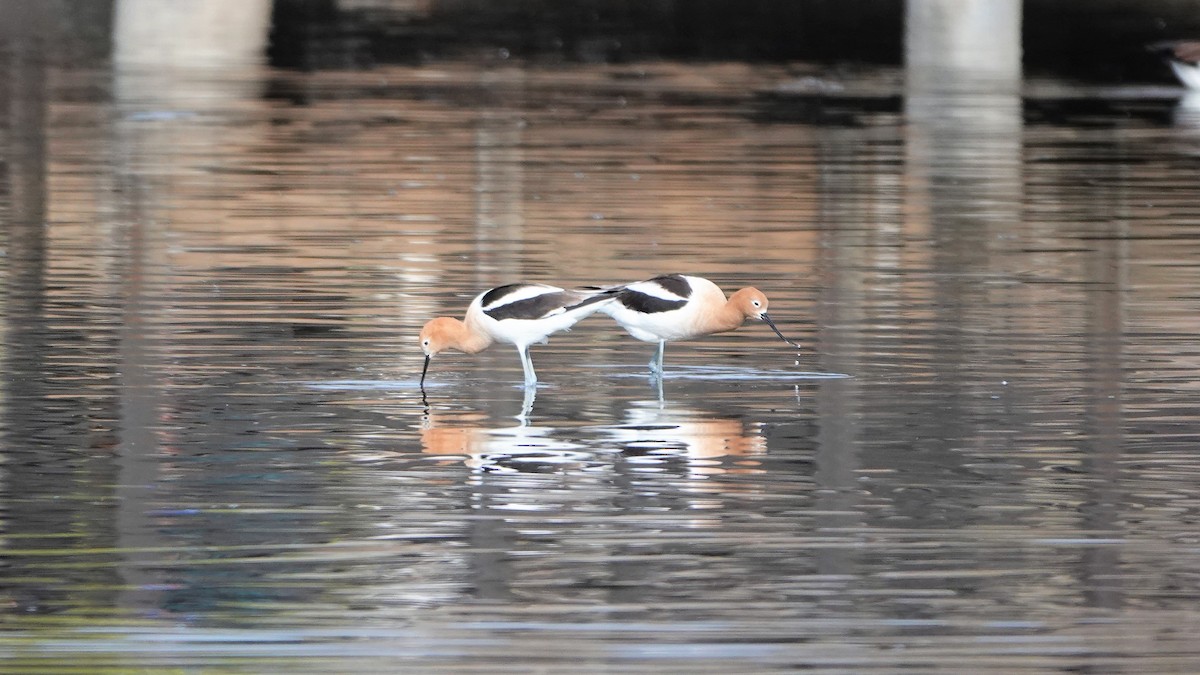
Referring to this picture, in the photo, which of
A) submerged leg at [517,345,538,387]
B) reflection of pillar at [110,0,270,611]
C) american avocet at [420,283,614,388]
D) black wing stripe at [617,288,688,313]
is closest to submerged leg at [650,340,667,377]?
black wing stripe at [617,288,688,313]

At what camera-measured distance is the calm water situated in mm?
7621

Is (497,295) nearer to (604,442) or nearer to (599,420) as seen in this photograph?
(599,420)

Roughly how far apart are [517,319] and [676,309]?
0.79 meters

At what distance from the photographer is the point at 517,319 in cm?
1170

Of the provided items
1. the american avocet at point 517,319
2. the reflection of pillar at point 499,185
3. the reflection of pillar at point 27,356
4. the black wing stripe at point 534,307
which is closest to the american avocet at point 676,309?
the american avocet at point 517,319

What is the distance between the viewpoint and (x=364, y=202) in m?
19.2

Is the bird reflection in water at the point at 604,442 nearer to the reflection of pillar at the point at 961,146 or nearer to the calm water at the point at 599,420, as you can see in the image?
the calm water at the point at 599,420

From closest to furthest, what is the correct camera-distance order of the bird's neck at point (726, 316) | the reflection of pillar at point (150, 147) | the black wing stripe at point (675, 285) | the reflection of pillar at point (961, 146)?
the reflection of pillar at point (150, 147), the black wing stripe at point (675, 285), the bird's neck at point (726, 316), the reflection of pillar at point (961, 146)

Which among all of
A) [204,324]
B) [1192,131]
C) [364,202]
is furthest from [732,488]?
[1192,131]

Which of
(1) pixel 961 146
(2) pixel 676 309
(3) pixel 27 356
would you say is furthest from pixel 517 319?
(1) pixel 961 146

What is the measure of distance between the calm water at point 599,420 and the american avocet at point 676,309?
0.83ft

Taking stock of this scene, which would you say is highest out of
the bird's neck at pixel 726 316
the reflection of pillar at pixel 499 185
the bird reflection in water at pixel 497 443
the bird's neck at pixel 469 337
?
the reflection of pillar at pixel 499 185

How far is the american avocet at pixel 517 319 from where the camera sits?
11680 mm

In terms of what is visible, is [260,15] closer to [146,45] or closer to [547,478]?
[146,45]
